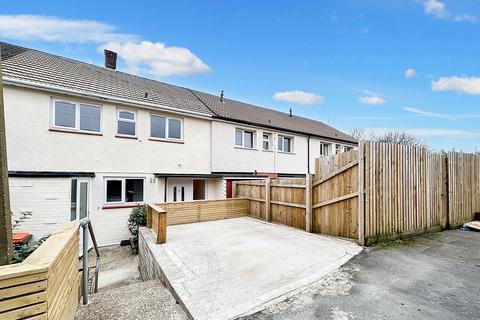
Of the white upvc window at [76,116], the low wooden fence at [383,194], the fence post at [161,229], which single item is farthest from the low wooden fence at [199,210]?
the white upvc window at [76,116]

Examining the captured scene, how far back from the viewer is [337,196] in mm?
6258

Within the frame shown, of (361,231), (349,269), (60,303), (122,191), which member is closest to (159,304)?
(60,303)

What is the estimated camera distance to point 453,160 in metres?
7.68

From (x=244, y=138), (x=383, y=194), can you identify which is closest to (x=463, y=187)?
(x=383, y=194)

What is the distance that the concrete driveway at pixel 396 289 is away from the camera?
2953mm

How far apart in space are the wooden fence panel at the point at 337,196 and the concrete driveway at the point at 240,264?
0.38m

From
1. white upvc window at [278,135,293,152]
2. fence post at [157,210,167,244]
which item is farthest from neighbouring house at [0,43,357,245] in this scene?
fence post at [157,210,167,244]

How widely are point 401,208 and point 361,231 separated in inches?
64.5

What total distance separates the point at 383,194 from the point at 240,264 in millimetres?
4052

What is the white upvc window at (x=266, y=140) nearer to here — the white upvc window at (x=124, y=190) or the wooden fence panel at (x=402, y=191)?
the white upvc window at (x=124, y=190)

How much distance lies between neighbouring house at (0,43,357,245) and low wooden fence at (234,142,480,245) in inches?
199

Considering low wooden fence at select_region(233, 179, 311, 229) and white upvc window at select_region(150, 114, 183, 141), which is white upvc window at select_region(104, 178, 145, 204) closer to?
white upvc window at select_region(150, 114, 183, 141)

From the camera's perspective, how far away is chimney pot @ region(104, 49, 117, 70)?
13.2 metres

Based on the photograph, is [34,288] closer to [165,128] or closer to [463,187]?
[165,128]
